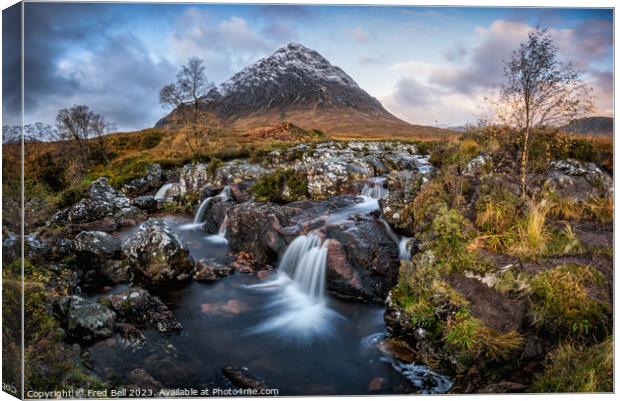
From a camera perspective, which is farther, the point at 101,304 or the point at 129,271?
the point at 129,271

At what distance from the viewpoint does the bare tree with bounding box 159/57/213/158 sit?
587cm

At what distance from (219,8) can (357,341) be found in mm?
4873

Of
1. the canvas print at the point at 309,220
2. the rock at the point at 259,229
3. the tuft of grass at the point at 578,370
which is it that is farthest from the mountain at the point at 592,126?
the rock at the point at 259,229

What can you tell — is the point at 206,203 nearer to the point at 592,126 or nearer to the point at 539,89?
the point at 539,89

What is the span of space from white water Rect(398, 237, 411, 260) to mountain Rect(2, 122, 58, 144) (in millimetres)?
5791

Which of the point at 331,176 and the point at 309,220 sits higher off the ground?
the point at 331,176

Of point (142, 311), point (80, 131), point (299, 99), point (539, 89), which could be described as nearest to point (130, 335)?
point (142, 311)

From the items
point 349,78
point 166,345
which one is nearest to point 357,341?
point 166,345

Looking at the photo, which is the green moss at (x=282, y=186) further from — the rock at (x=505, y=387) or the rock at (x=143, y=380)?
the rock at (x=505, y=387)

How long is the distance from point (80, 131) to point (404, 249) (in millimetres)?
5850

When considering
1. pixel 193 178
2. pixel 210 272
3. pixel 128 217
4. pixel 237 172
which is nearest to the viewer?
pixel 210 272

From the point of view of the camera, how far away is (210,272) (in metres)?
6.91

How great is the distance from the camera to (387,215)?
282 inches

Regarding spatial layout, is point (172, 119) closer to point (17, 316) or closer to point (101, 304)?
point (101, 304)
